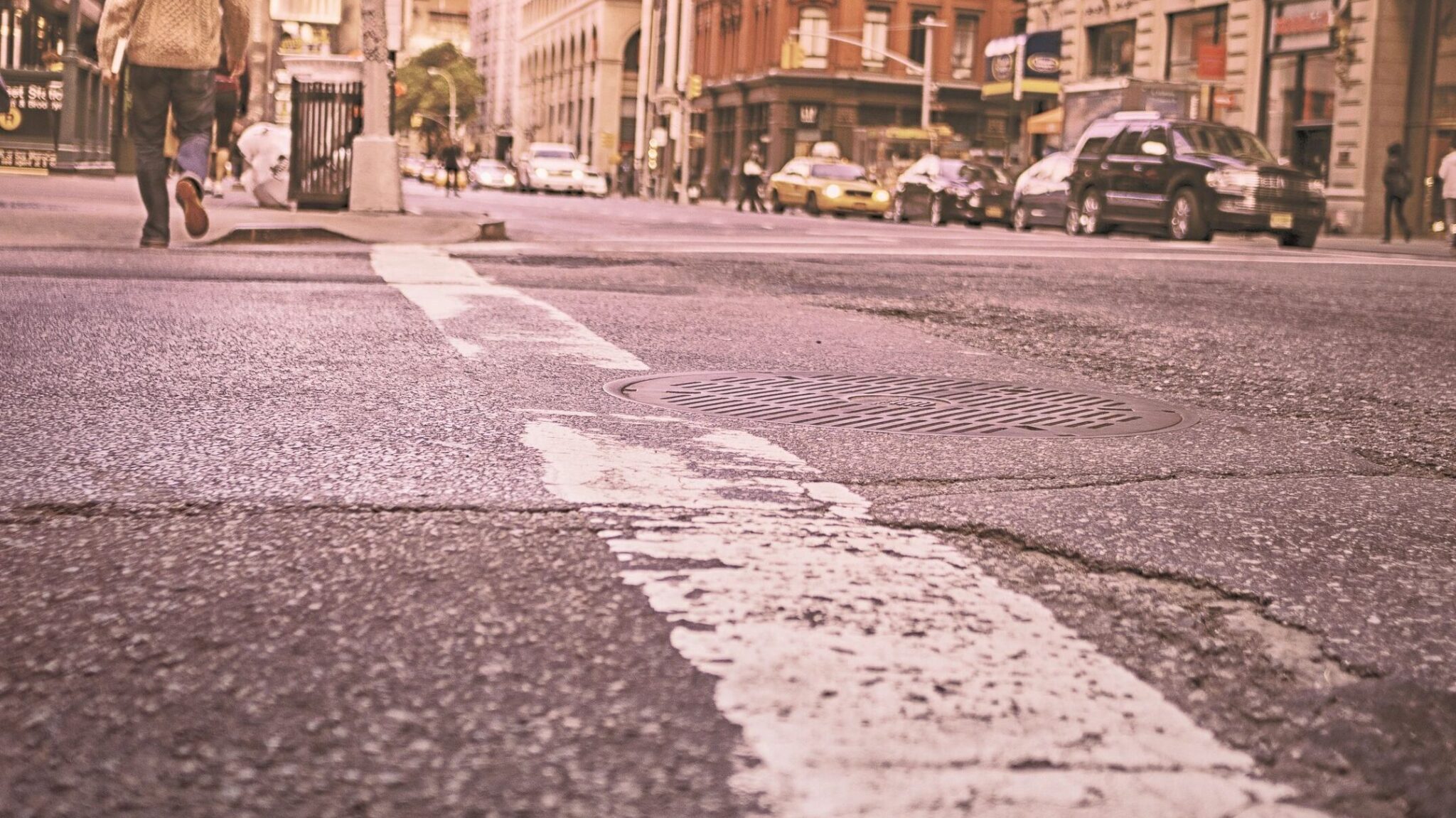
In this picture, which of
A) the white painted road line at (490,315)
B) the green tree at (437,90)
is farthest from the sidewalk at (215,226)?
the green tree at (437,90)

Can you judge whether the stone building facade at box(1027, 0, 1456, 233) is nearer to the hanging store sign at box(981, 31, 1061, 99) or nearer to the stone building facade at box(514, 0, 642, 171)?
the hanging store sign at box(981, 31, 1061, 99)

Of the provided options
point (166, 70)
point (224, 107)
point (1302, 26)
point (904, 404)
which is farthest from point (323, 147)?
point (1302, 26)

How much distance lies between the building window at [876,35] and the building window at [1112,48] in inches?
934

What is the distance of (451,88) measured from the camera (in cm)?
13375

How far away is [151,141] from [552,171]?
5471 cm

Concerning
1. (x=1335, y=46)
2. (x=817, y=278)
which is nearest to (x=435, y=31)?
(x=1335, y=46)

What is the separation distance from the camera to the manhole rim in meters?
4.31

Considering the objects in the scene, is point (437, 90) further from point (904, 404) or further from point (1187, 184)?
point (904, 404)

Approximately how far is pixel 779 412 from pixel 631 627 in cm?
226

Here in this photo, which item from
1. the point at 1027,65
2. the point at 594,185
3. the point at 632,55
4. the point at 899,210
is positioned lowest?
the point at 594,185

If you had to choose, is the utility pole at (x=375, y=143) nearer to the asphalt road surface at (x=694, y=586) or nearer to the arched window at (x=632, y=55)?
the asphalt road surface at (x=694, y=586)

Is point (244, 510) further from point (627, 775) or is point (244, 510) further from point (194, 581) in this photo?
point (627, 775)

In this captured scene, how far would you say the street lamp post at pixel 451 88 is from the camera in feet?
425

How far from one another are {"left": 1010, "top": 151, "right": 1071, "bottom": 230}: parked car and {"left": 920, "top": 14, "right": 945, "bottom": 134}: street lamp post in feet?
85.4
